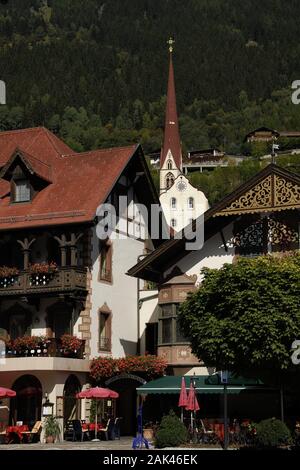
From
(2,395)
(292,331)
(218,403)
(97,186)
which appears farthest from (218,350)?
(97,186)

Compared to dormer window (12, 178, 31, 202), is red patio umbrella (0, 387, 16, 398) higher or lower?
lower

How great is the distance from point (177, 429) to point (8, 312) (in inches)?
513

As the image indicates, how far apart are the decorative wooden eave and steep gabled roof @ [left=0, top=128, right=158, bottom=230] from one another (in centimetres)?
623

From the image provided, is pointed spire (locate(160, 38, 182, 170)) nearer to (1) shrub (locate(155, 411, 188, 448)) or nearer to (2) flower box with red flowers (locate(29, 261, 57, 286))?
(2) flower box with red flowers (locate(29, 261, 57, 286))

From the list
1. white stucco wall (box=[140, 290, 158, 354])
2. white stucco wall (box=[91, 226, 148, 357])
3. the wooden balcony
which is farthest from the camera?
white stucco wall (box=[140, 290, 158, 354])

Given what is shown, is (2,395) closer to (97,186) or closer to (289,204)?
(97,186)

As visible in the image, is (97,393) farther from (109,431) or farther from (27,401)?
(27,401)

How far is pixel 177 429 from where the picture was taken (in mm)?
27844

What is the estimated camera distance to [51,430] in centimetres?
3391

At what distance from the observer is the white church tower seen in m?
121

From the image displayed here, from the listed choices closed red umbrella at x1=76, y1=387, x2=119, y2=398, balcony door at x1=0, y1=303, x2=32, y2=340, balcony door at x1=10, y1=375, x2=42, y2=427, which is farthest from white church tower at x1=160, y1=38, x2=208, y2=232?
closed red umbrella at x1=76, y1=387, x2=119, y2=398

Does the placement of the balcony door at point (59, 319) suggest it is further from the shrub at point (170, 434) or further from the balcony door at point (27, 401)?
the shrub at point (170, 434)

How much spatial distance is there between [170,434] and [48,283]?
11181mm

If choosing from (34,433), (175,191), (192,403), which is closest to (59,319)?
(34,433)
